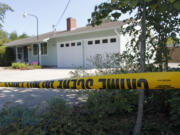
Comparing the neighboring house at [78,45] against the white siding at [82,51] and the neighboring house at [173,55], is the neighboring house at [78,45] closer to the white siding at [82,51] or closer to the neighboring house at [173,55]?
the white siding at [82,51]

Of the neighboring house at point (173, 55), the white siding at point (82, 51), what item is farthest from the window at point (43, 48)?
the neighboring house at point (173, 55)

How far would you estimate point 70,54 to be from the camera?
15500mm

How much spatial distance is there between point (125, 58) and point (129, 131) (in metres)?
1.51

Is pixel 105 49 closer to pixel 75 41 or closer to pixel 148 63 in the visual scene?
pixel 75 41

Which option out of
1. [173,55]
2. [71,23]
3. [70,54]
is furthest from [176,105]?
[71,23]

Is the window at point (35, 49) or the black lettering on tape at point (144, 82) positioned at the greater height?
the window at point (35, 49)

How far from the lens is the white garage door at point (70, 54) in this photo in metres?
14.8

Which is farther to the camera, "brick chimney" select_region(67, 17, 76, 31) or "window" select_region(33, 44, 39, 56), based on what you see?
"window" select_region(33, 44, 39, 56)

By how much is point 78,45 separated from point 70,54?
1384mm

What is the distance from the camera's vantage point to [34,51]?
2023 cm

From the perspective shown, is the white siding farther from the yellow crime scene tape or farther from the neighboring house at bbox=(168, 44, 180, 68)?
the yellow crime scene tape

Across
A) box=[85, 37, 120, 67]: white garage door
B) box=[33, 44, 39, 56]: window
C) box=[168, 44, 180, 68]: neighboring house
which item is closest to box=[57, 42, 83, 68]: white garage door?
box=[85, 37, 120, 67]: white garage door

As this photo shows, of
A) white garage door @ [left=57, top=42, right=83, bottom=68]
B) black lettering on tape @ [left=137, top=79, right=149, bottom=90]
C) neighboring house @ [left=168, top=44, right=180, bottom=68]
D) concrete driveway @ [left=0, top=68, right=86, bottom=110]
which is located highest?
white garage door @ [left=57, top=42, right=83, bottom=68]

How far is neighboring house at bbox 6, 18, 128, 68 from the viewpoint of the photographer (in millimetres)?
12362
